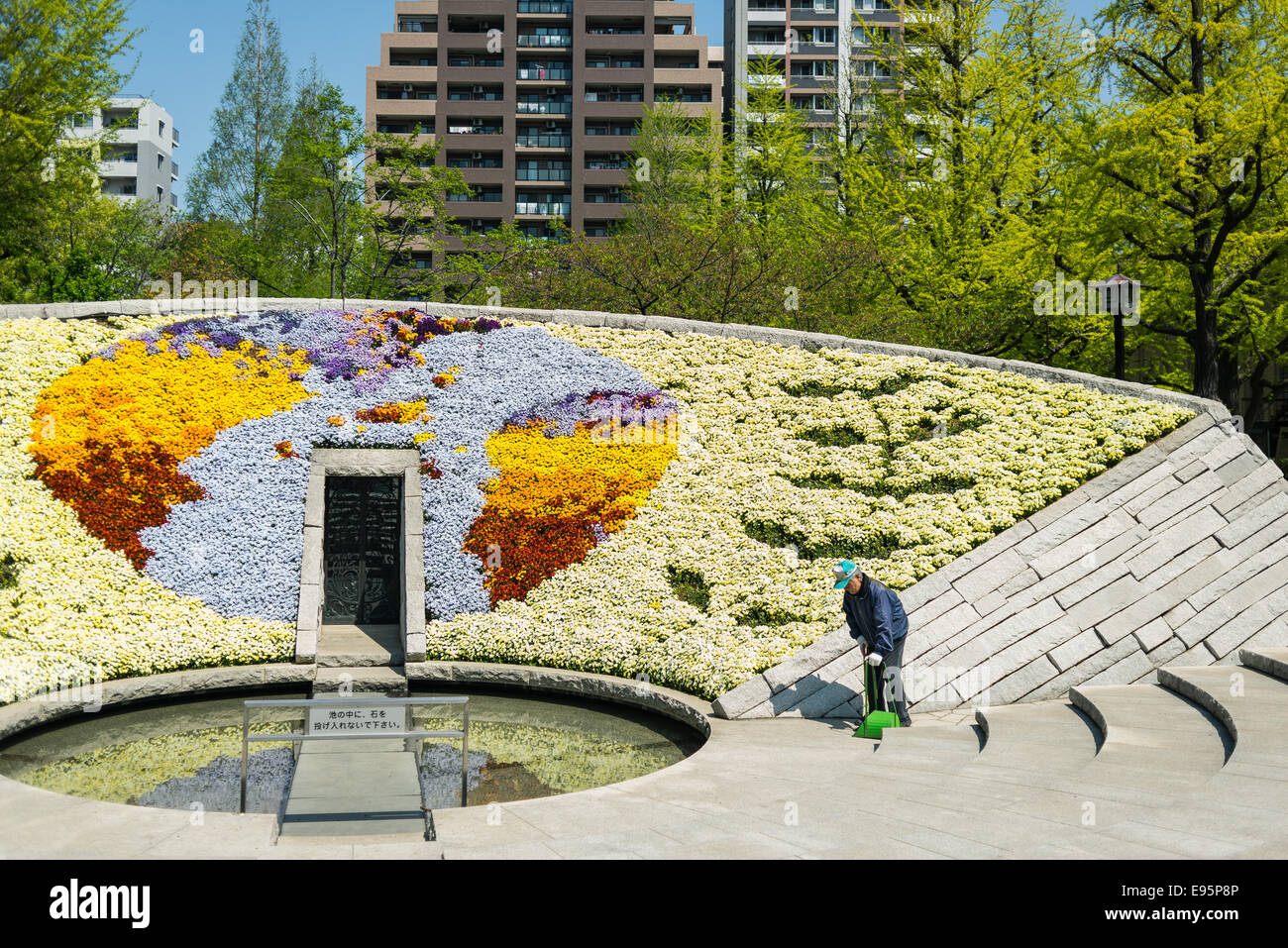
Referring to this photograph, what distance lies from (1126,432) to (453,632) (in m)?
11.8

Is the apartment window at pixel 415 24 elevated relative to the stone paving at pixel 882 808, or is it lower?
elevated

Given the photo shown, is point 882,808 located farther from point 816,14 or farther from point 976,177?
point 816,14

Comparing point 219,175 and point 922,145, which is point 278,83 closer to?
point 219,175

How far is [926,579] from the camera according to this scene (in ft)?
47.4

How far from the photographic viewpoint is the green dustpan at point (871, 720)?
37.9 ft

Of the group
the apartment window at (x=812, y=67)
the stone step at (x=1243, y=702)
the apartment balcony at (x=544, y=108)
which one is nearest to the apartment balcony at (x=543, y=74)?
the apartment balcony at (x=544, y=108)

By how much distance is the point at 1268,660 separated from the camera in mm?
13352

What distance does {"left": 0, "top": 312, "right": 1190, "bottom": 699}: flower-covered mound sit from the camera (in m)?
14.8

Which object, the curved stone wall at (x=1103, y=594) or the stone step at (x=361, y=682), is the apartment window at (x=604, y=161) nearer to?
the curved stone wall at (x=1103, y=594)

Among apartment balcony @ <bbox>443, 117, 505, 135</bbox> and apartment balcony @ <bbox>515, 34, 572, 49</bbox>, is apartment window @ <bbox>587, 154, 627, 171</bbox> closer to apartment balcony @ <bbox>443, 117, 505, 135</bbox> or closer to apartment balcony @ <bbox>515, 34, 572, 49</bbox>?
apartment balcony @ <bbox>443, 117, 505, 135</bbox>

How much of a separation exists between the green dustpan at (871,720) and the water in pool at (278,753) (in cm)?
201

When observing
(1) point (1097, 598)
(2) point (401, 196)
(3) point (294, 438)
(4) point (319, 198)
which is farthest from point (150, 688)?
(4) point (319, 198)

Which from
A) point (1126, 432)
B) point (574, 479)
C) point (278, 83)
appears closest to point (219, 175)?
point (278, 83)

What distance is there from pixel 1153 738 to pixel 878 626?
2961 millimetres
